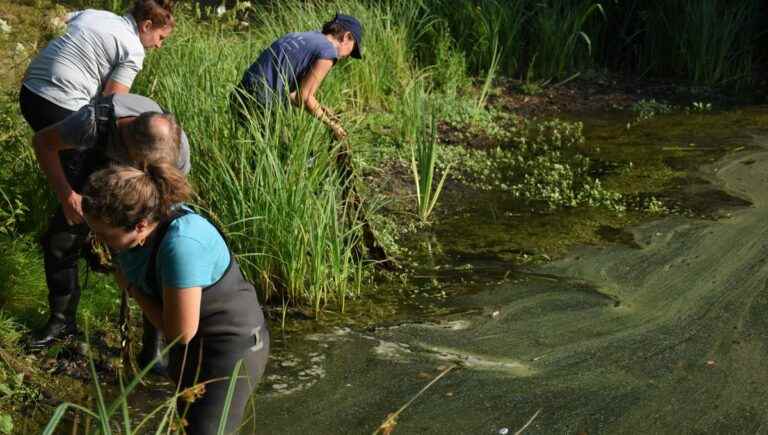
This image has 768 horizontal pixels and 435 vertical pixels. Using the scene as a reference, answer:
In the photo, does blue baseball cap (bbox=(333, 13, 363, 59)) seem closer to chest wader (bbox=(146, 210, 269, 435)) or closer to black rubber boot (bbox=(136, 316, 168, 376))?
black rubber boot (bbox=(136, 316, 168, 376))

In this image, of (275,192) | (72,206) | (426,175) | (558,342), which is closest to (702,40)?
(426,175)

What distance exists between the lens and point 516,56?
9133 millimetres

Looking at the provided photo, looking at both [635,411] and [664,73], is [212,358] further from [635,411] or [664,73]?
[664,73]

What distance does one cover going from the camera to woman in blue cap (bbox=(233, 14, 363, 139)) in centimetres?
460

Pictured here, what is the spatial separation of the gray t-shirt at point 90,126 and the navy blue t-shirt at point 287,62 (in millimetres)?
1540

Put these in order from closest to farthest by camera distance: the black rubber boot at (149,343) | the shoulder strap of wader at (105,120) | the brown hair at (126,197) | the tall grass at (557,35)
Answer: the brown hair at (126,197)
the shoulder strap of wader at (105,120)
the black rubber boot at (149,343)
the tall grass at (557,35)

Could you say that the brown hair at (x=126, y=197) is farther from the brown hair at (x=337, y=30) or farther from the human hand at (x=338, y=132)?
the brown hair at (x=337, y=30)

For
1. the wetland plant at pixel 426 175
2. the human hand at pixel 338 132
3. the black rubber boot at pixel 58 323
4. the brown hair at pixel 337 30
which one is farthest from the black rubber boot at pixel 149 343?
the wetland plant at pixel 426 175

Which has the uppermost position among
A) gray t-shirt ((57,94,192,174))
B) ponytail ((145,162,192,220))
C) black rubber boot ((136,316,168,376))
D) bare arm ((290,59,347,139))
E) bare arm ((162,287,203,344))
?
ponytail ((145,162,192,220))

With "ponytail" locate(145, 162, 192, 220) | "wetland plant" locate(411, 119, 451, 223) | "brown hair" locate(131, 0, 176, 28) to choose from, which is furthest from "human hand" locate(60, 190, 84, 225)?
"wetland plant" locate(411, 119, 451, 223)

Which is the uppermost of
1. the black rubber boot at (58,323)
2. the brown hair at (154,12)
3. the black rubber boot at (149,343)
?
the brown hair at (154,12)

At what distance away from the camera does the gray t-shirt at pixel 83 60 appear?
3.58m

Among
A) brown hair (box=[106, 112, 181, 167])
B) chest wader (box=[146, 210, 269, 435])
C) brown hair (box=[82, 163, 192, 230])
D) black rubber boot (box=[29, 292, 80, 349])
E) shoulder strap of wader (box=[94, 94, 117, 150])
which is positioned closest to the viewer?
brown hair (box=[82, 163, 192, 230])

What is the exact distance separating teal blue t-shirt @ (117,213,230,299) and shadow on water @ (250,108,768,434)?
4.06ft
